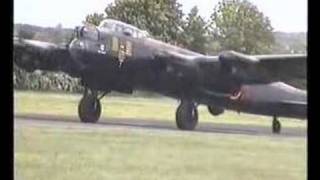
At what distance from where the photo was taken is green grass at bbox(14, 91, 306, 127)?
1411 millimetres

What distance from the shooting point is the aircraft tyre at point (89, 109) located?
4.58 feet

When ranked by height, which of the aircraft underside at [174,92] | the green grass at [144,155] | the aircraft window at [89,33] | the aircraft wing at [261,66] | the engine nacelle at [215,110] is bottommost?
the green grass at [144,155]

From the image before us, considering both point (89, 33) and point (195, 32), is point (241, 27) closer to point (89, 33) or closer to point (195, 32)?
point (195, 32)

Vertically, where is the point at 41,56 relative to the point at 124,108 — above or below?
above

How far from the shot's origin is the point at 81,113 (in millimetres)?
1434

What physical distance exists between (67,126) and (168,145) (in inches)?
10.6

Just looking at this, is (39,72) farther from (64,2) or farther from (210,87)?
(210,87)

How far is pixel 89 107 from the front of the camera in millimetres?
1399

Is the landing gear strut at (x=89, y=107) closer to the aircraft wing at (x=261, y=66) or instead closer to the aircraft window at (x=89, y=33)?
the aircraft window at (x=89, y=33)

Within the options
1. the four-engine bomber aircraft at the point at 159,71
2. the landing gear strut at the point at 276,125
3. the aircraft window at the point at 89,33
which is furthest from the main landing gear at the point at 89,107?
the landing gear strut at the point at 276,125

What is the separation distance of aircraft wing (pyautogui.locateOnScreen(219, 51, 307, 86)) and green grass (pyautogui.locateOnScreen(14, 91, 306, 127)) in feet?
0.34

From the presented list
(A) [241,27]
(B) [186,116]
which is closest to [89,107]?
(B) [186,116]

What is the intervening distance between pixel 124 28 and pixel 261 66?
0.36 m
